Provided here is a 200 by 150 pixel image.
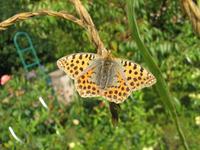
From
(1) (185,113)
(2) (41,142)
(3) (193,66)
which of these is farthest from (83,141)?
(3) (193,66)

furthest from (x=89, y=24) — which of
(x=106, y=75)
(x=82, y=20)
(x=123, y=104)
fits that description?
(x=123, y=104)

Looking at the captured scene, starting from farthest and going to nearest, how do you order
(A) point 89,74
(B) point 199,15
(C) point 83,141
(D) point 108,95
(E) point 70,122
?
(E) point 70,122
(C) point 83,141
(A) point 89,74
(D) point 108,95
(B) point 199,15

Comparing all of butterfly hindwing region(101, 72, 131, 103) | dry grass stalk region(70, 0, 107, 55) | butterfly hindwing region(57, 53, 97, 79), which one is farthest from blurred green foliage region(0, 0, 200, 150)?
dry grass stalk region(70, 0, 107, 55)

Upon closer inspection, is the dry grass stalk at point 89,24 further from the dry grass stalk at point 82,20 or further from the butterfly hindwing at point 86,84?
the butterfly hindwing at point 86,84

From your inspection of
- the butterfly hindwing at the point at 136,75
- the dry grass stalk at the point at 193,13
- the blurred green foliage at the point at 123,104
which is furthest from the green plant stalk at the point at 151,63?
the blurred green foliage at the point at 123,104

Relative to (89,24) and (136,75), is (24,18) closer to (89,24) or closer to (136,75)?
(89,24)

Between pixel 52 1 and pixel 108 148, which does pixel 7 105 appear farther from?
pixel 108 148
